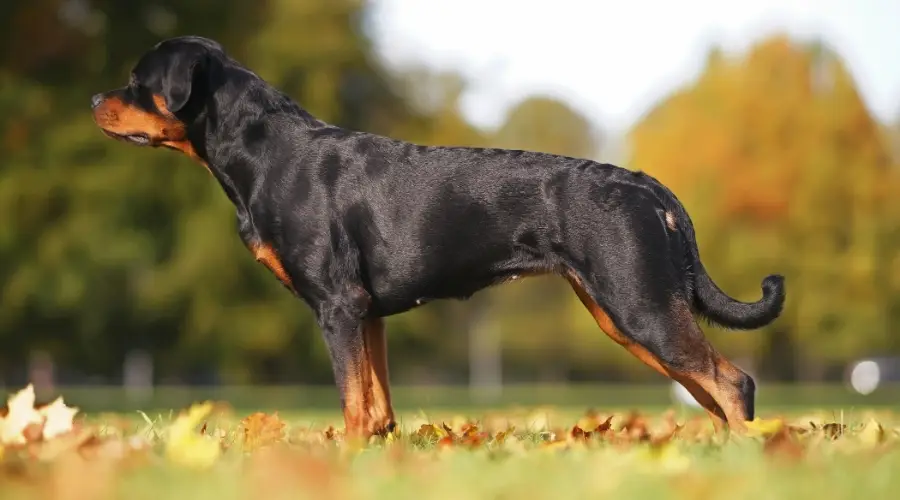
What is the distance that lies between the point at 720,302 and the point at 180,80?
9.03 ft

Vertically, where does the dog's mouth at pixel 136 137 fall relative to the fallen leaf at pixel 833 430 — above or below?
above

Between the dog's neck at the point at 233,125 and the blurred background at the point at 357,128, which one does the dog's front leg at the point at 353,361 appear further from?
the blurred background at the point at 357,128

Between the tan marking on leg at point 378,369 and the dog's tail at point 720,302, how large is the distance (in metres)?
1.52

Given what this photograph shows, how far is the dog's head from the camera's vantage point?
18.0 ft

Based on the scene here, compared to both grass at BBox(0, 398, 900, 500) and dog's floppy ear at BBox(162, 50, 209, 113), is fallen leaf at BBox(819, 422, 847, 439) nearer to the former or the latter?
grass at BBox(0, 398, 900, 500)

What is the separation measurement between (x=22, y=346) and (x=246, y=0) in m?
10.6

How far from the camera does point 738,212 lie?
1150 inches

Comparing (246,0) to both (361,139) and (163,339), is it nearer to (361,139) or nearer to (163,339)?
(163,339)

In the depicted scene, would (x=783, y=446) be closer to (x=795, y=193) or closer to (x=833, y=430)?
(x=833, y=430)

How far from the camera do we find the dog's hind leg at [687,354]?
4.99 metres

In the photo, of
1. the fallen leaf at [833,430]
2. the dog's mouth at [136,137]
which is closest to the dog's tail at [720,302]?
the fallen leaf at [833,430]

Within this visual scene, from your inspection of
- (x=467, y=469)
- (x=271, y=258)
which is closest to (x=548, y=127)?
(x=271, y=258)

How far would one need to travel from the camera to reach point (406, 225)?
5320 mm

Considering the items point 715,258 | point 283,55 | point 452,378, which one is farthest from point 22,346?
point 452,378
